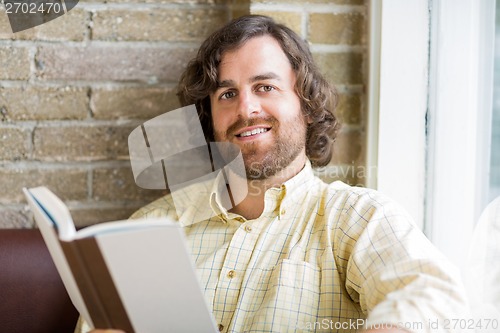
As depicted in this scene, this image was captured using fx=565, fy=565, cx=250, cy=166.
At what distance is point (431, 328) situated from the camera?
0.83m

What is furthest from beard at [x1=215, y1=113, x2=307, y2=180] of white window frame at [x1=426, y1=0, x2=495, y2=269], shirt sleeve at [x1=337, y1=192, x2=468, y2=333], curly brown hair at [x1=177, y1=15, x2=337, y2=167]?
white window frame at [x1=426, y1=0, x2=495, y2=269]

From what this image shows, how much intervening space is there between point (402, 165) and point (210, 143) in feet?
1.59

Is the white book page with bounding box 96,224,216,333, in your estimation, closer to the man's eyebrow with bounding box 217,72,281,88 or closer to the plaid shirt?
the plaid shirt

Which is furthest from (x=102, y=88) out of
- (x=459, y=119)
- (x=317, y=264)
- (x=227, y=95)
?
(x=459, y=119)

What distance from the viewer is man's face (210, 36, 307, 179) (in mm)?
1269

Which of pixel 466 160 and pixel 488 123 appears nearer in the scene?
pixel 488 123

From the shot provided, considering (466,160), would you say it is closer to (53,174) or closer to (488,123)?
(488,123)

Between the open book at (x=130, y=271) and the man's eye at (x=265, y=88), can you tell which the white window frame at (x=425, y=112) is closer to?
the man's eye at (x=265, y=88)

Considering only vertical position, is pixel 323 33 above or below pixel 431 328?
above

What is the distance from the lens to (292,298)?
1.05 metres

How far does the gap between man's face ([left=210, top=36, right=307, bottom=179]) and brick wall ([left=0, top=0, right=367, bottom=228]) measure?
0.15 metres

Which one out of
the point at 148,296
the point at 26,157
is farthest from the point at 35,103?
the point at 148,296

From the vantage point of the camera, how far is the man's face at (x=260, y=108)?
1.27 meters

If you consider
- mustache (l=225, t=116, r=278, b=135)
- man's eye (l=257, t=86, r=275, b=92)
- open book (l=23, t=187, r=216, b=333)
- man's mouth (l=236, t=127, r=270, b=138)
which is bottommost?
open book (l=23, t=187, r=216, b=333)
